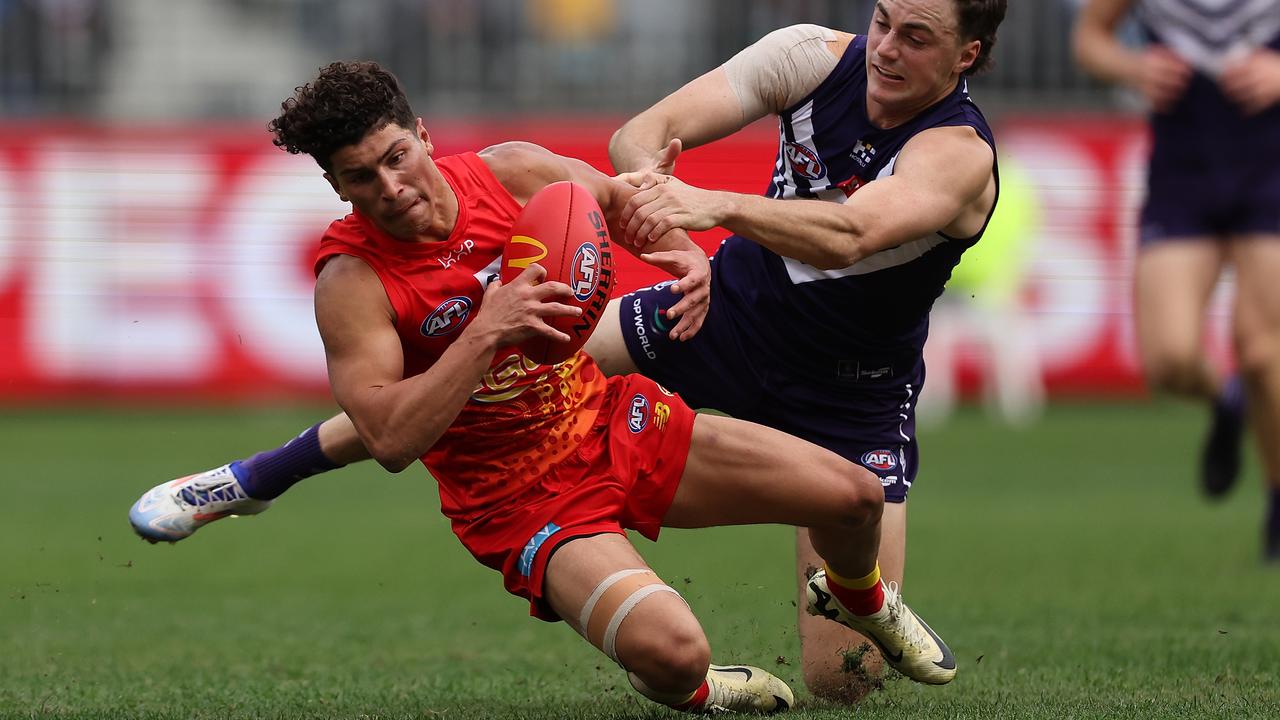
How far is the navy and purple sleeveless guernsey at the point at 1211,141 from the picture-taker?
23.9ft

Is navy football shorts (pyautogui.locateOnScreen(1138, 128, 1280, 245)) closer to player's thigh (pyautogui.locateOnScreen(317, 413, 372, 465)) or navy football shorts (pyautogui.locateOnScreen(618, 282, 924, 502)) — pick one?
navy football shorts (pyautogui.locateOnScreen(618, 282, 924, 502))

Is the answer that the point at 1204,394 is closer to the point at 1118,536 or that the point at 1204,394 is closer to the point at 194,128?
the point at 1118,536

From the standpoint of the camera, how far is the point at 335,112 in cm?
438

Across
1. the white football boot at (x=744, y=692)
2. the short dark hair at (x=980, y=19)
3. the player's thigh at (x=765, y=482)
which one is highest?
the short dark hair at (x=980, y=19)

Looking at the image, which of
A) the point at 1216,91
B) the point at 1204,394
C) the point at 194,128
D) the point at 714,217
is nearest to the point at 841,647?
the point at 714,217

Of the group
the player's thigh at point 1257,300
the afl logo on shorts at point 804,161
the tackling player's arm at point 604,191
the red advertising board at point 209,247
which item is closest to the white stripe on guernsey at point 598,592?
the tackling player's arm at point 604,191

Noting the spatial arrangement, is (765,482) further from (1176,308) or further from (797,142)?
(1176,308)

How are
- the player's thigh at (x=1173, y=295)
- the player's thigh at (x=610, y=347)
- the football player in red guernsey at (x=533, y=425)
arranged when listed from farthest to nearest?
the player's thigh at (x=1173, y=295)
the player's thigh at (x=610, y=347)
the football player in red guernsey at (x=533, y=425)

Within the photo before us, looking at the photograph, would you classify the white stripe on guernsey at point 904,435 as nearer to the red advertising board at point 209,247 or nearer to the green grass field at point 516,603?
the green grass field at point 516,603

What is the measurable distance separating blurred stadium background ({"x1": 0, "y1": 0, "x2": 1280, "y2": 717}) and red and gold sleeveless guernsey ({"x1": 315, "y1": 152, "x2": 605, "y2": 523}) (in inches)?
93.3

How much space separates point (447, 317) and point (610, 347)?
96 centimetres

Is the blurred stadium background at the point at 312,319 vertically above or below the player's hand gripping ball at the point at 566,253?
below

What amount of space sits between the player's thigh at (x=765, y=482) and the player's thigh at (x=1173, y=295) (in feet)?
8.93

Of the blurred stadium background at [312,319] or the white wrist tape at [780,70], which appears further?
the blurred stadium background at [312,319]
